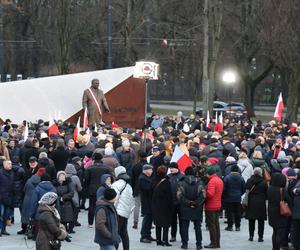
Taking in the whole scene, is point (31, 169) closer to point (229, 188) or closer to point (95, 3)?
point (229, 188)

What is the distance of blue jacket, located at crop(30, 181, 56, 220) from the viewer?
15.2 meters

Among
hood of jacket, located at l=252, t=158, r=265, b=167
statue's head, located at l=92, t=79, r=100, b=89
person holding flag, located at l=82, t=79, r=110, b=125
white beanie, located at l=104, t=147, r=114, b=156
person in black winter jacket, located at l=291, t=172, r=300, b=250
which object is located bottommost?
person in black winter jacket, located at l=291, t=172, r=300, b=250

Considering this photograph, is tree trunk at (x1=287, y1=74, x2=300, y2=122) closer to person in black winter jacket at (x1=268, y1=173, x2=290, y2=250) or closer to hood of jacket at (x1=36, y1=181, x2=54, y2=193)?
person in black winter jacket at (x1=268, y1=173, x2=290, y2=250)

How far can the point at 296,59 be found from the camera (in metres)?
40.7

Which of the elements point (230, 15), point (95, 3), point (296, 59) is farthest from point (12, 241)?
point (95, 3)

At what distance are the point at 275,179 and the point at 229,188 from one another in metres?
2.32

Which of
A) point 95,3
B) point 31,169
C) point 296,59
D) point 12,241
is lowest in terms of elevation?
point 12,241

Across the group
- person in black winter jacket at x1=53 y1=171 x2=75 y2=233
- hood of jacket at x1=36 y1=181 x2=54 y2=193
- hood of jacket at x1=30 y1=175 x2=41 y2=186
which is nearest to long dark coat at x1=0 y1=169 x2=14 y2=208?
hood of jacket at x1=30 y1=175 x2=41 y2=186

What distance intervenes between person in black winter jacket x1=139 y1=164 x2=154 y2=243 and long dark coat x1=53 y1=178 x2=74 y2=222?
51.9 inches

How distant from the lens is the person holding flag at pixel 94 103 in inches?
1228

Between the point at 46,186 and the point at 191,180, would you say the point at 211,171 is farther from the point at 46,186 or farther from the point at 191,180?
the point at 46,186

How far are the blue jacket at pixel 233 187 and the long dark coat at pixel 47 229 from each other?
5.94 meters

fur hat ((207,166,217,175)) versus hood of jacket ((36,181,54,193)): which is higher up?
fur hat ((207,166,217,175))

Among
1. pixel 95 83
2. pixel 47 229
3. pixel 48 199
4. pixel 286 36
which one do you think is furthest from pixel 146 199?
pixel 286 36
